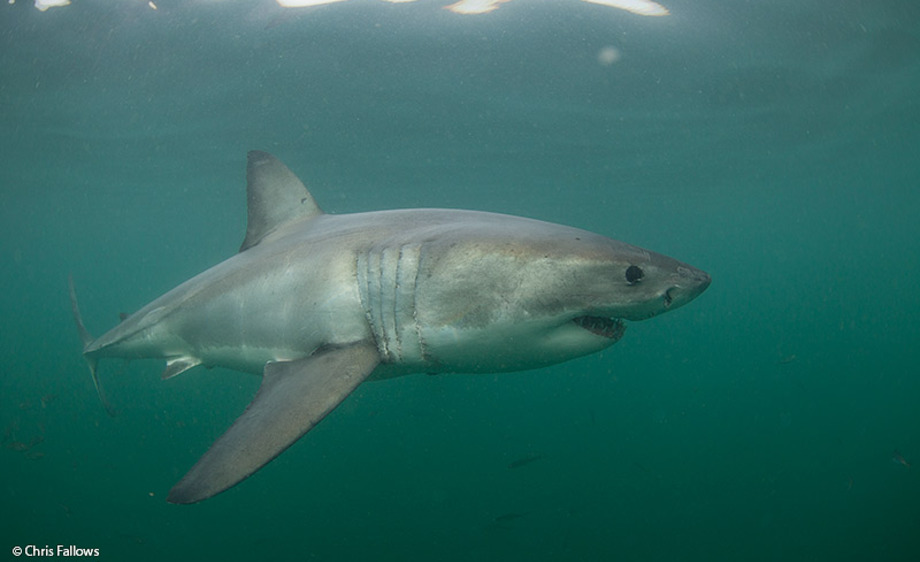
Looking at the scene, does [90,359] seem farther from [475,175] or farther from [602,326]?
[475,175]

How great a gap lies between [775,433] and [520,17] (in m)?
14.4

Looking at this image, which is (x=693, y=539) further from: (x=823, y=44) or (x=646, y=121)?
(x=646, y=121)

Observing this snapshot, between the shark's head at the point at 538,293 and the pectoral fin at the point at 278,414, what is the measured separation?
514 mm

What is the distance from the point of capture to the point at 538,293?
2.64 m

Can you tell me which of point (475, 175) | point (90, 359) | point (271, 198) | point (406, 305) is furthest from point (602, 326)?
point (475, 175)

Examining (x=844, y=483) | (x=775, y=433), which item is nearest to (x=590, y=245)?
(x=844, y=483)

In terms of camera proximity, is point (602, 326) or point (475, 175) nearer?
point (602, 326)

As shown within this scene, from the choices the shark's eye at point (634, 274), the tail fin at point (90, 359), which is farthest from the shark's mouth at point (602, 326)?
the tail fin at point (90, 359)

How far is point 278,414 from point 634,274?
1937 mm

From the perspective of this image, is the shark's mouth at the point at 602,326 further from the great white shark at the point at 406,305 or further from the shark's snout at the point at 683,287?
the shark's snout at the point at 683,287

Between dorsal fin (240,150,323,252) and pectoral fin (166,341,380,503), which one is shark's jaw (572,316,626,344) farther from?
dorsal fin (240,150,323,252)

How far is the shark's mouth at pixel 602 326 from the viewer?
276cm

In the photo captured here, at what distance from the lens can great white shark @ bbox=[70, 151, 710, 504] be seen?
253 cm

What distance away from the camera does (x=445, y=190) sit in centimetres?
3136
